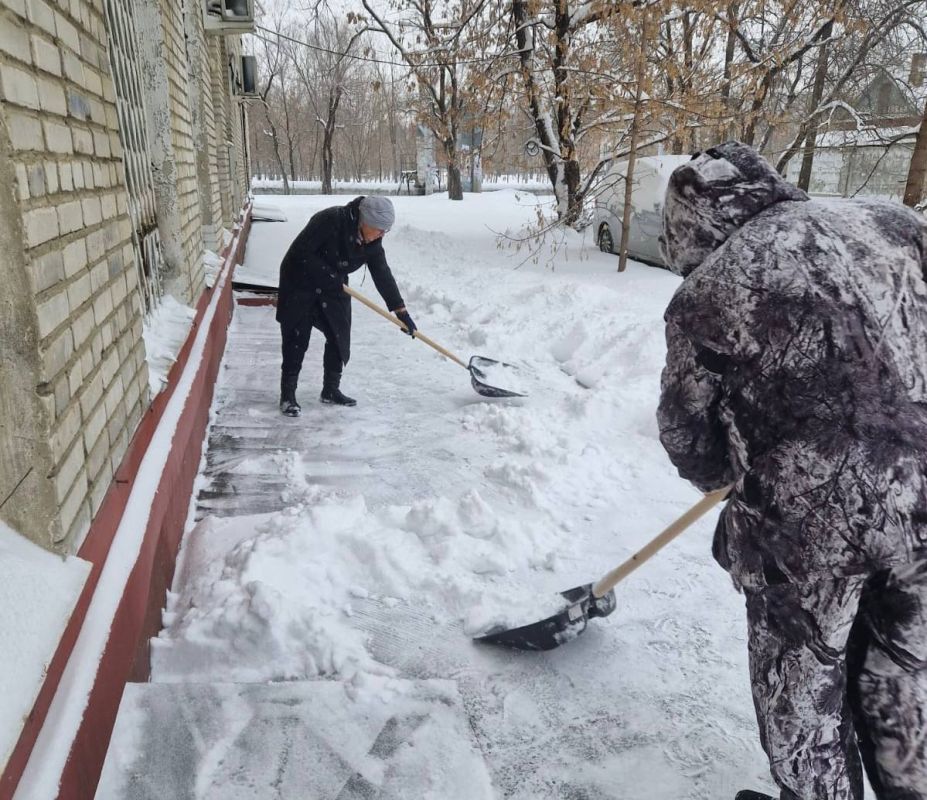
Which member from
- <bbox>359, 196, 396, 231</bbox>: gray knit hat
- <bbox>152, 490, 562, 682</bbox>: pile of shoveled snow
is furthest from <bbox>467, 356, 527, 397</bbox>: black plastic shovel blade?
<bbox>152, 490, 562, 682</bbox>: pile of shoveled snow

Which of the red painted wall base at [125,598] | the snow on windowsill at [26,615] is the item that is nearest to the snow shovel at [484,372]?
the red painted wall base at [125,598]

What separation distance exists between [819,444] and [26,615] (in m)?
1.64

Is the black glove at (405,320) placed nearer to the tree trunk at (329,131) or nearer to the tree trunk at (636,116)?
the tree trunk at (636,116)

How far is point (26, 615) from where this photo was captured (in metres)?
1.38

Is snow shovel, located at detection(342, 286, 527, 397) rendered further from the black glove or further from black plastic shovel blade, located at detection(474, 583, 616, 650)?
black plastic shovel blade, located at detection(474, 583, 616, 650)

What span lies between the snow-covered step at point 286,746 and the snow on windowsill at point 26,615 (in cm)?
45

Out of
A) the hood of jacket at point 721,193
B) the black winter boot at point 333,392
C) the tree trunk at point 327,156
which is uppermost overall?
the tree trunk at point 327,156

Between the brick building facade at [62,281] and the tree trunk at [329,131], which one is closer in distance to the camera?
the brick building facade at [62,281]

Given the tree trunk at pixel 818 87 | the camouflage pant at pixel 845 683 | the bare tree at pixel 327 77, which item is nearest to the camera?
the camouflage pant at pixel 845 683

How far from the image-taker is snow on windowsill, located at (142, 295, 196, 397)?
3027 millimetres

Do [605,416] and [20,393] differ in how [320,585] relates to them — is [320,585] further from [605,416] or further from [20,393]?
[605,416]

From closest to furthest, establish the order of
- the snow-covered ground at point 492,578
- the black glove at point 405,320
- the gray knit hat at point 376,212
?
1. the snow-covered ground at point 492,578
2. the gray knit hat at point 376,212
3. the black glove at point 405,320

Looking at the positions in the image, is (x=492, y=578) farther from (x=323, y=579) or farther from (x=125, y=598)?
(x=125, y=598)

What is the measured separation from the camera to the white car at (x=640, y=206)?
10258 mm
